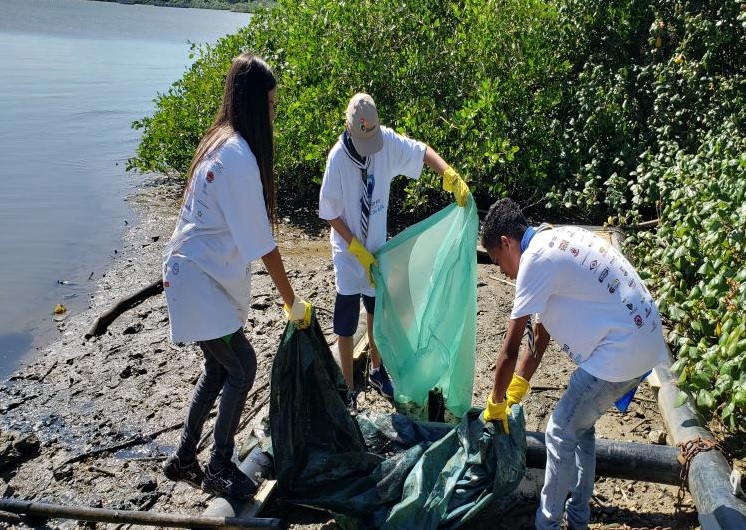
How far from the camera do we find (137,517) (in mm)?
3266

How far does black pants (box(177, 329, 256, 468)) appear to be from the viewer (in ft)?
10.8

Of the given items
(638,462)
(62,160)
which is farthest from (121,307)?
(62,160)

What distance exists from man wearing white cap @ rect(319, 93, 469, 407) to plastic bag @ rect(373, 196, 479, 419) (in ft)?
0.40

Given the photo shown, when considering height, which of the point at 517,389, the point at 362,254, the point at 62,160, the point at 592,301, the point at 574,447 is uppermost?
the point at 592,301

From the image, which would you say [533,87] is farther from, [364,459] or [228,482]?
[228,482]

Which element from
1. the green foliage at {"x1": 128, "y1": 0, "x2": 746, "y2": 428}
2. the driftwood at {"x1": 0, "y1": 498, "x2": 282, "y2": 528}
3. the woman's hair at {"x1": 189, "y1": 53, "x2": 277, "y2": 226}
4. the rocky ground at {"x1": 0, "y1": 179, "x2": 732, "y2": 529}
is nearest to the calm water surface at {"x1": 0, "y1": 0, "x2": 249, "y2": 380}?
the rocky ground at {"x1": 0, "y1": 179, "x2": 732, "y2": 529}

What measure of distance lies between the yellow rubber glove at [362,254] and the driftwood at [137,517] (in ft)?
4.63

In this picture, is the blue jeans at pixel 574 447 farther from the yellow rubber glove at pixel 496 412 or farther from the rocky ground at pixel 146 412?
the rocky ground at pixel 146 412

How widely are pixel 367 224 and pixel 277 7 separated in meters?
6.56

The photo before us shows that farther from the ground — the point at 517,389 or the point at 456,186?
the point at 456,186

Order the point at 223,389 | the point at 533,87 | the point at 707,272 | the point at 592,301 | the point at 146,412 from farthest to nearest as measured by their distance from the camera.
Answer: the point at 533,87
the point at 146,412
the point at 707,272
the point at 223,389
the point at 592,301

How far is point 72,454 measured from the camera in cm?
444

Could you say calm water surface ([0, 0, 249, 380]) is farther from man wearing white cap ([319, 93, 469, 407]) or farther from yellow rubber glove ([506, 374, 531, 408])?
yellow rubber glove ([506, 374, 531, 408])

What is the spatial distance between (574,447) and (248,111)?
6.31 ft
